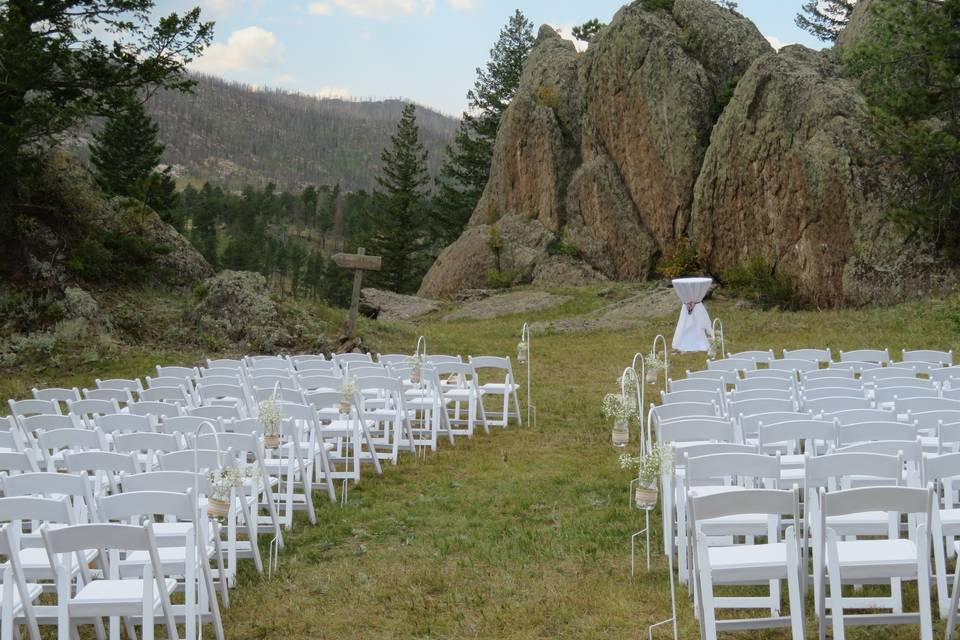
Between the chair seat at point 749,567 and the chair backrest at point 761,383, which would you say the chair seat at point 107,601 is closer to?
the chair seat at point 749,567

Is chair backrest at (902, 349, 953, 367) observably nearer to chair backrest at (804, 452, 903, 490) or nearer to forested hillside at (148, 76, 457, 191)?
chair backrest at (804, 452, 903, 490)

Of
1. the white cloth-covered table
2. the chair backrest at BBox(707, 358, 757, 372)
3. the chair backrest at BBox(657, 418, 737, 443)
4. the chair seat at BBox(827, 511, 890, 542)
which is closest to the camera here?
the chair seat at BBox(827, 511, 890, 542)

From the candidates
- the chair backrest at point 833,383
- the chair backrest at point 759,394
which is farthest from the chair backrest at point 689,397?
the chair backrest at point 833,383

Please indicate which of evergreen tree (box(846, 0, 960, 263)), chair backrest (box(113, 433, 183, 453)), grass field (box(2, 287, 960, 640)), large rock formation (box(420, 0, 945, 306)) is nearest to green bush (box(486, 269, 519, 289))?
large rock formation (box(420, 0, 945, 306))

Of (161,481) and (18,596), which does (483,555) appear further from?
(18,596)

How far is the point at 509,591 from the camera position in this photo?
5.67 m

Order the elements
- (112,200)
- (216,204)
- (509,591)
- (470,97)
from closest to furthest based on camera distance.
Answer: (509,591) → (112,200) → (470,97) → (216,204)

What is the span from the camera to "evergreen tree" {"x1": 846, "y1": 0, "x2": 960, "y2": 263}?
64.8 ft

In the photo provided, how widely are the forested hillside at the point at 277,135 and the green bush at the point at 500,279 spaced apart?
59829mm

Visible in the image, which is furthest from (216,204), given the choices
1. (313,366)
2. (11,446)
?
(11,446)

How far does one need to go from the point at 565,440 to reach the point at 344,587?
17.0ft

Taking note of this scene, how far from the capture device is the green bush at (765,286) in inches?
1085

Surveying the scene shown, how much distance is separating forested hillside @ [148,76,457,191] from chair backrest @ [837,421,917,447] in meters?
90.2

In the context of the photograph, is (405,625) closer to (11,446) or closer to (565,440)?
(11,446)
